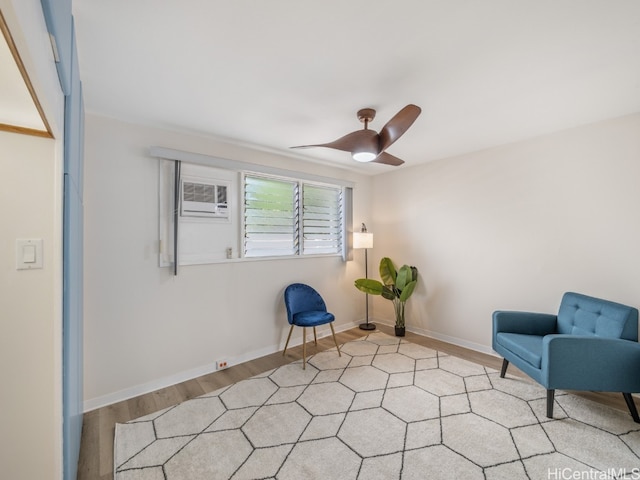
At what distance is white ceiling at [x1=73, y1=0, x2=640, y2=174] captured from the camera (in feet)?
4.26

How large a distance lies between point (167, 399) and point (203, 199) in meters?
1.79

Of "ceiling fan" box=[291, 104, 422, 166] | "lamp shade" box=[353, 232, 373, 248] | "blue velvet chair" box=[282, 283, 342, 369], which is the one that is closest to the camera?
"ceiling fan" box=[291, 104, 422, 166]

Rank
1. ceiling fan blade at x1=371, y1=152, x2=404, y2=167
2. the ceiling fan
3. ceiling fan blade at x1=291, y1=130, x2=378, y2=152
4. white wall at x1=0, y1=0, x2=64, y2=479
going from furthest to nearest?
1. ceiling fan blade at x1=371, y1=152, x2=404, y2=167
2. ceiling fan blade at x1=291, y1=130, x2=378, y2=152
3. the ceiling fan
4. white wall at x1=0, y1=0, x2=64, y2=479

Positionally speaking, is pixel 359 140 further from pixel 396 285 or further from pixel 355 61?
pixel 396 285

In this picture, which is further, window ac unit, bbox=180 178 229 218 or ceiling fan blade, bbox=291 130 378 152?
window ac unit, bbox=180 178 229 218

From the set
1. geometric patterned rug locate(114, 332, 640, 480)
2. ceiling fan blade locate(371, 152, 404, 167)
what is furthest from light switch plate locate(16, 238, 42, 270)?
ceiling fan blade locate(371, 152, 404, 167)

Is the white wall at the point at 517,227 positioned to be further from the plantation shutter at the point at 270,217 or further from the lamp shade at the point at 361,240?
the plantation shutter at the point at 270,217

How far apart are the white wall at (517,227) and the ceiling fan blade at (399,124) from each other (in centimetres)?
182

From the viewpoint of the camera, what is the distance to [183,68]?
172cm

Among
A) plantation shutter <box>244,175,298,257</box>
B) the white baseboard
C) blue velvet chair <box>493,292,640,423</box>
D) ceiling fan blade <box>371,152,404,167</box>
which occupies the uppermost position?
ceiling fan blade <box>371,152,404,167</box>

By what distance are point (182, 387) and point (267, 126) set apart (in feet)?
8.15

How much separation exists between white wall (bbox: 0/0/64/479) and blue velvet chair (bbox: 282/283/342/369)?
1.98 metres

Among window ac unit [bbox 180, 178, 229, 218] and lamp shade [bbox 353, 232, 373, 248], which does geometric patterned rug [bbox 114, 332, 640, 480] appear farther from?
lamp shade [bbox 353, 232, 373, 248]

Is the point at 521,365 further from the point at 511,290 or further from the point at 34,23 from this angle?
the point at 34,23
